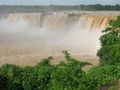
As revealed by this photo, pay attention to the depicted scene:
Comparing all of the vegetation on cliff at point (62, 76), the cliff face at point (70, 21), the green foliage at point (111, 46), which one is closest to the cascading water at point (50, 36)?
the cliff face at point (70, 21)

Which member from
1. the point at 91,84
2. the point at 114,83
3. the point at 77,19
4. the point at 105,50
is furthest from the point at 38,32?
the point at 91,84

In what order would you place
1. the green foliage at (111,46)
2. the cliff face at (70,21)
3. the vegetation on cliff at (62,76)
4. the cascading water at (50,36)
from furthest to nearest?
the cliff face at (70,21), the cascading water at (50,36), the green foliage at (111,46), the vegetation on cliff at (62,76)

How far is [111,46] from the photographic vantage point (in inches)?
942

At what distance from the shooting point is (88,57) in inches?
1356

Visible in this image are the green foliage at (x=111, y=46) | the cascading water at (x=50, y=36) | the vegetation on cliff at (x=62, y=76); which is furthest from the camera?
the cascading water at (x=50, y=36)

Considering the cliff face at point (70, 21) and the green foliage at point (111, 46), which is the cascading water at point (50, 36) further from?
the green foliage at point (111, 46)

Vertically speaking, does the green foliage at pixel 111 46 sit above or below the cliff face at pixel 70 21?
above

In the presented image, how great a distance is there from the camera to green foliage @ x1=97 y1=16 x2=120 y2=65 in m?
23.5

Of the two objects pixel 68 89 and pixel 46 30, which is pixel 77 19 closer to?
pixel 46 30

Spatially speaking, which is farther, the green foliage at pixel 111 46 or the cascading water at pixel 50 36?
the cascading water at pixel 50 36

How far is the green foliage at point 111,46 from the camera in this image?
924 inches

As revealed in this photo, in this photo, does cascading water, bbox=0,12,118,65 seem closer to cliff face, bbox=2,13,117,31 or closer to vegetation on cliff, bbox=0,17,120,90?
cliff face, bbox=2,13,117,31

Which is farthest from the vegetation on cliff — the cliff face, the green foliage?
the cliff face

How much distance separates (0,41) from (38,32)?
9270 mm
